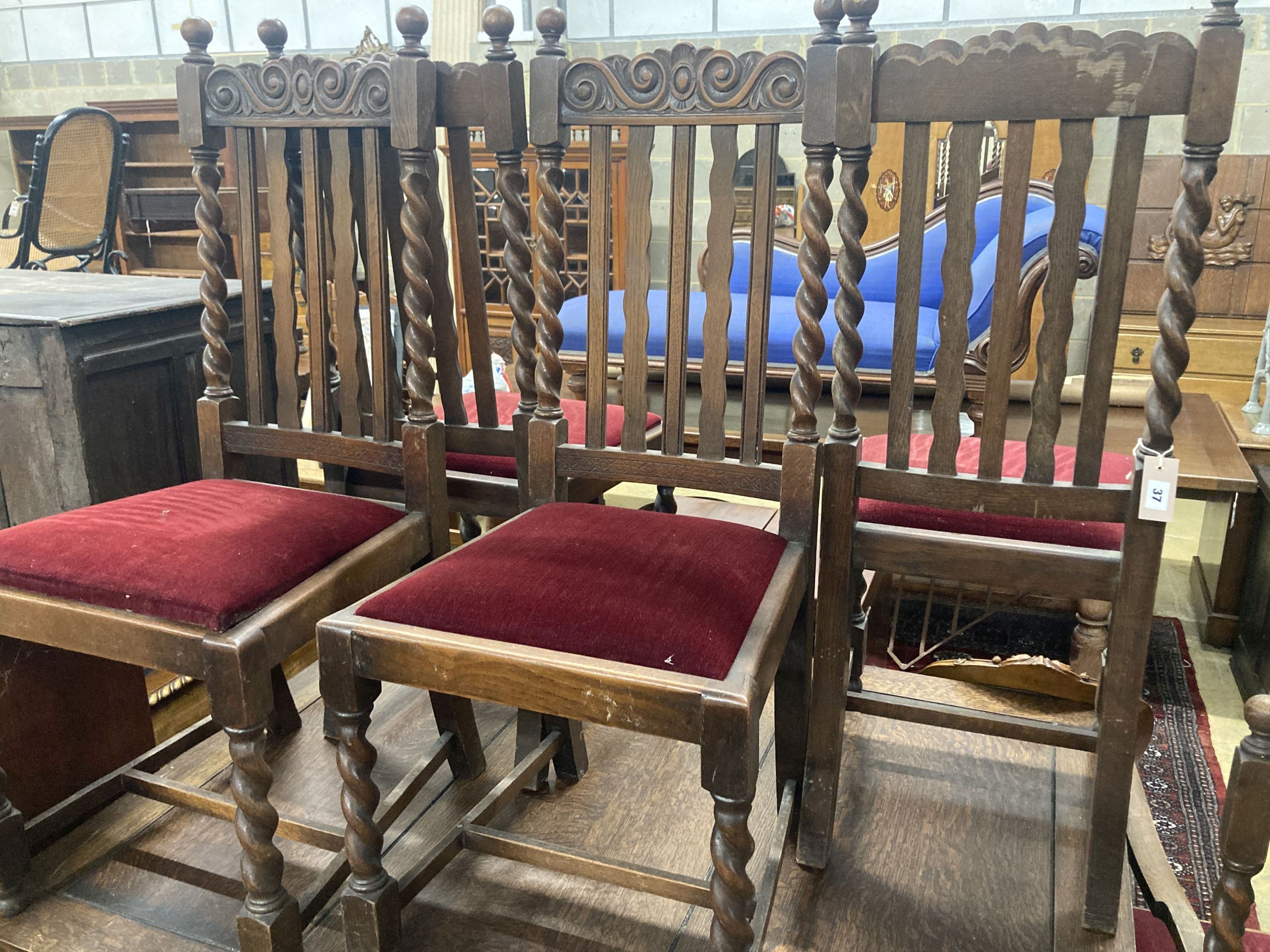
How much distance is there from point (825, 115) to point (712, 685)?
2.22ft

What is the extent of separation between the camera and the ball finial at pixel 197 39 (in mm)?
1396

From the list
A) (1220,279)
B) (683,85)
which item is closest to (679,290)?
(683,85)

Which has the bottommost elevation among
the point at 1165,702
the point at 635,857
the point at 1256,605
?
the point at 1165,702

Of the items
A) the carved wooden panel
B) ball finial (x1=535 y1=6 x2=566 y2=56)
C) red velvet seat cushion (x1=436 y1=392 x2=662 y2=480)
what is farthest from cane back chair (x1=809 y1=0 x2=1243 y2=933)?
the carved wooden panel

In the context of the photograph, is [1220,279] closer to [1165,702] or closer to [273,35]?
[1165,702]

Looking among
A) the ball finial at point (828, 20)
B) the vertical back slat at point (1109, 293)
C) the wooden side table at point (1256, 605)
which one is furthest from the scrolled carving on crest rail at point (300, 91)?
the wooden side table at point (1256, 605)

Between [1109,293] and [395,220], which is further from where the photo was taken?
[395,220]

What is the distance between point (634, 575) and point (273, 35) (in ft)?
3.53

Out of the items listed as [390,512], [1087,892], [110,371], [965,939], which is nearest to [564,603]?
[390,512]

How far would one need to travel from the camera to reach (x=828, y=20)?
1093 mm

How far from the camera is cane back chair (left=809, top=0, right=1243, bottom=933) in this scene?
3.36ft

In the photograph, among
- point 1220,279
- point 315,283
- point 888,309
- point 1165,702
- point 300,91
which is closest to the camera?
point 300,91

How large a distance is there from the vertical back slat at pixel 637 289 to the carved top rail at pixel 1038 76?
316 mm

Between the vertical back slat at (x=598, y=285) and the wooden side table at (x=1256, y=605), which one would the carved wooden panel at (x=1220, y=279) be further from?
the vertical back slat at (x=598, y=285)
